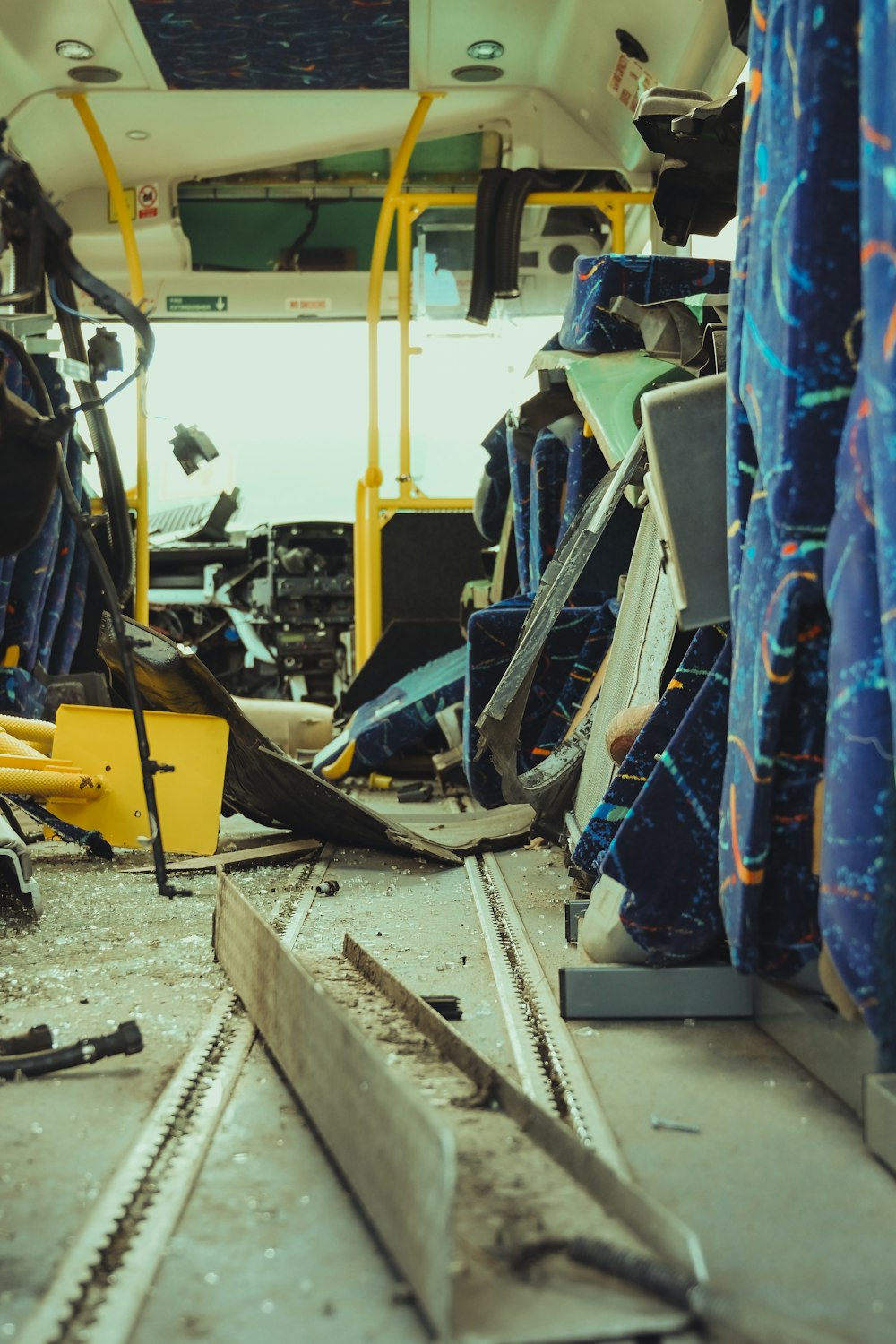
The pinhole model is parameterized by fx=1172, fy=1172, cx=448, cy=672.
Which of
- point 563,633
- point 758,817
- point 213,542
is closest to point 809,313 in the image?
point 758,817

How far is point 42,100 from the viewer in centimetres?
576

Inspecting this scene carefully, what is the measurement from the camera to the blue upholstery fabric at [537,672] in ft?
11.0

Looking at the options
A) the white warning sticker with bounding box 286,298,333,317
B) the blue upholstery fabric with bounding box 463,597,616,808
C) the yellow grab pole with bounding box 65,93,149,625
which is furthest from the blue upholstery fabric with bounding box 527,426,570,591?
the white warning sticker with bounding box 286,298,333,317

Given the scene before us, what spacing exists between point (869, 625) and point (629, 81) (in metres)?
4.70

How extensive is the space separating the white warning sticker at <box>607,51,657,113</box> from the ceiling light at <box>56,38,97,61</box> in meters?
2.40

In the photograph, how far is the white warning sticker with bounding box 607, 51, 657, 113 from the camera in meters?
5.02

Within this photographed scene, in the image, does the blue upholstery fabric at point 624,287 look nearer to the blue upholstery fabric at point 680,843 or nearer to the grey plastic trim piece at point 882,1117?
the blue upholstery fabric at point 680,843

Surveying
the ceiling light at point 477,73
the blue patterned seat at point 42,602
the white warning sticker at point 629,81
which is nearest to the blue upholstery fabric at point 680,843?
the blue patterned seat at point 42,602

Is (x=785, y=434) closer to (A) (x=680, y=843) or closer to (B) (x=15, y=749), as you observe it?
(A) (x=680, y=843)

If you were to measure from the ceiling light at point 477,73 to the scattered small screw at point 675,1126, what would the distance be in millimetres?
5525

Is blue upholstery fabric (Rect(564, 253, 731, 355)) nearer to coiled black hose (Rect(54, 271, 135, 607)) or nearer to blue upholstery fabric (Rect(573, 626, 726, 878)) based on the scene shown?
blue upholstery fabric (Rect(573, 626, 726, 878))

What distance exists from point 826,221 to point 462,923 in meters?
1.59

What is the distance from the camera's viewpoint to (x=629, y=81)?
5160 mm

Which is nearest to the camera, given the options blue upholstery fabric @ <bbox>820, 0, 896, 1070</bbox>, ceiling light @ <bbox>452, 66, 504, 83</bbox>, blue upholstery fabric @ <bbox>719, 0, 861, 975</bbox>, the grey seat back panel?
blue upholstery fabric @ <bbox>820, 0, 896, 1070</bbox>
